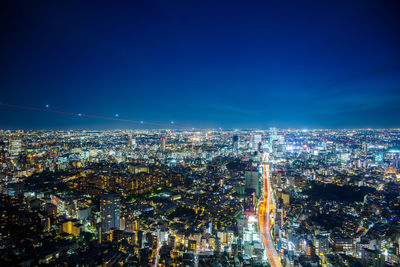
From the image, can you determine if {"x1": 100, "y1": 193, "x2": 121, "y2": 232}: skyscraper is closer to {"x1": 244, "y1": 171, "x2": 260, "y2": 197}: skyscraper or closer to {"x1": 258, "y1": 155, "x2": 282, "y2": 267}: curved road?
{"x1": 258, "y1": 155, "x2": 282, "y2": 267}: curved road

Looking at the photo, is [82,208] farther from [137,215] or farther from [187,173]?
[187,173]

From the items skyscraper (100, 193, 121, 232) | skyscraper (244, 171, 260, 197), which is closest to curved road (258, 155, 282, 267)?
skyscraper (244, 171, 260, 197)

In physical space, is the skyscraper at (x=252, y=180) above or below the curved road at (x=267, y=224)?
above

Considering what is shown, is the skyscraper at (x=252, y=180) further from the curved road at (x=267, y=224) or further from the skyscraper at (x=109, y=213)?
the skyscraper at (x=109, y=213)

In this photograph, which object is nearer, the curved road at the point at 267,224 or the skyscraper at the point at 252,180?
the curved road at the point at 267,224

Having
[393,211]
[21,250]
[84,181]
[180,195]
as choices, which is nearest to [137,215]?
[180,195]

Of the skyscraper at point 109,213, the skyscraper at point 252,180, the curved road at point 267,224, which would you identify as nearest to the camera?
the curved road at point 267,224

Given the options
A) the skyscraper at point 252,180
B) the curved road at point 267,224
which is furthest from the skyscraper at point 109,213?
the skyscraper at point 252,180

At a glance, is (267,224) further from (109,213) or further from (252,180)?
(109,213)

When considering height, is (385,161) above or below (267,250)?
above
